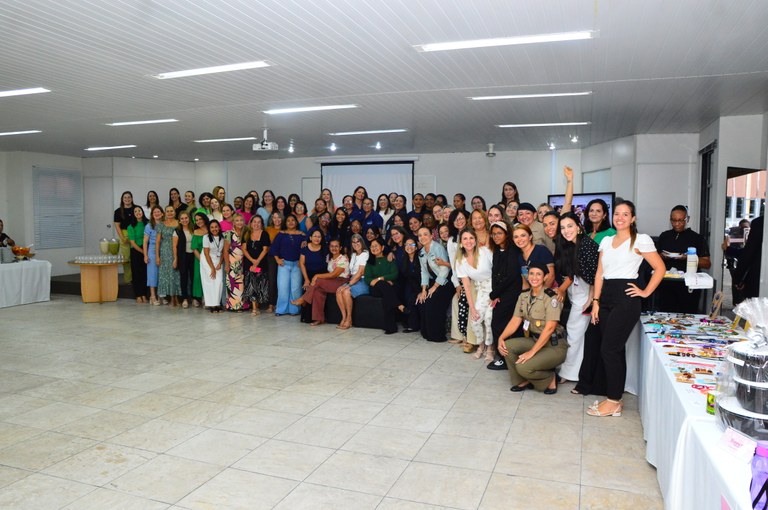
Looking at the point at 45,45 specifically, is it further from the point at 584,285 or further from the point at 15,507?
the point at 584,285

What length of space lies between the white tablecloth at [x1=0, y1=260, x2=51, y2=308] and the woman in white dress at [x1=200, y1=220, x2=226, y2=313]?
3.39 metres

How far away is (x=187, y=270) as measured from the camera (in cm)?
923

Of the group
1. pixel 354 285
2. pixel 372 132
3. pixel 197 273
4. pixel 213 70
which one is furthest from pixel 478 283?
pixel 197 273

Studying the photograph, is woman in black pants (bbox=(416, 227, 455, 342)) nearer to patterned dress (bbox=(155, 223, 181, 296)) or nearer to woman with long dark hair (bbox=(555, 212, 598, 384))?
woman with long dark hair (bbox=(555, 212, 598, 384))

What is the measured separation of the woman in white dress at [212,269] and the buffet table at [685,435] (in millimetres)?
6482

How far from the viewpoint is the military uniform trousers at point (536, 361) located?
4.71 metres

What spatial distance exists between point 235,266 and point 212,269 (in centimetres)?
40

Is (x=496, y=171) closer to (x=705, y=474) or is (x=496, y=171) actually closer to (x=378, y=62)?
(x=378, y=62)

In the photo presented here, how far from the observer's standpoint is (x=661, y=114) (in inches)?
308

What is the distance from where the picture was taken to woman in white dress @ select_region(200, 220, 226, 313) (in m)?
8.65

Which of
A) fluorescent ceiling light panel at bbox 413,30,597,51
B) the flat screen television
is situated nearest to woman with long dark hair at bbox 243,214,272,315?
fluorescent ceiling light panel at bbox 413,30,597,51

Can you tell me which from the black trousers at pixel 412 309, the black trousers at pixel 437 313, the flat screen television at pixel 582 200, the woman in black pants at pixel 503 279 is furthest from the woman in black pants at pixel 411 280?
the flat screen television at pixel 582 200

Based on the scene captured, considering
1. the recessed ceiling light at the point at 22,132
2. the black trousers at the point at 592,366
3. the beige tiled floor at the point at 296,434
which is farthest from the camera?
the recessed ceiling light at the point at 22,132

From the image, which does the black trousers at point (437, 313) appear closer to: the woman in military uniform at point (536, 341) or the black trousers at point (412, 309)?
the black trousers at point (412, 309)
